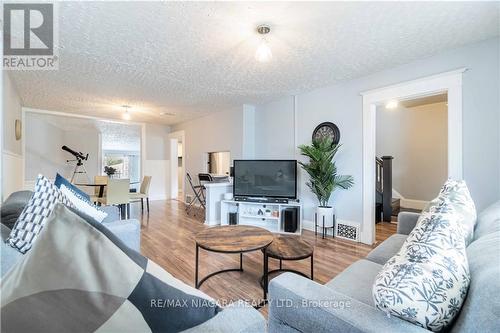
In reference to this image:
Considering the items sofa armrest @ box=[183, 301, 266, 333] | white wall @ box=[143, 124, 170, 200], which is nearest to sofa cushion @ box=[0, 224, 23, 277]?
sofa armrest @ box=[183, 301, 266, 333]

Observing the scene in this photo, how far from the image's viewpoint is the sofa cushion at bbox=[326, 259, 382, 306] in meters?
1.16

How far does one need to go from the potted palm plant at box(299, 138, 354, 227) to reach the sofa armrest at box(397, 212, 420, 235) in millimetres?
1194

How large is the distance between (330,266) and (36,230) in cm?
248

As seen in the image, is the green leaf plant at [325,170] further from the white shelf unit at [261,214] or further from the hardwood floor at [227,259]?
the hardwood floor at [227,259]

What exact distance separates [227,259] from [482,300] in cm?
232

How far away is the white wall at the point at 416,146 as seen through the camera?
5047 mm

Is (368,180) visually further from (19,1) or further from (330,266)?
(19,1)

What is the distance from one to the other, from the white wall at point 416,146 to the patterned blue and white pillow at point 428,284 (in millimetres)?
5507

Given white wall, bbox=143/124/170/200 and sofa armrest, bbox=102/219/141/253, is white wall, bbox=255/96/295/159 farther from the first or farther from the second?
white wall, bbox=143/124/170/200

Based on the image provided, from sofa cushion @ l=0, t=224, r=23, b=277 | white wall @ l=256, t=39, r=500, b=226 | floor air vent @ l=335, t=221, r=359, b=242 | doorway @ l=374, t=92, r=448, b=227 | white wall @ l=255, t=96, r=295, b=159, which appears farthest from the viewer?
doorway @ l=374, t=92, r=448, b=227

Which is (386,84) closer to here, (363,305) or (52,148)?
(363,305)

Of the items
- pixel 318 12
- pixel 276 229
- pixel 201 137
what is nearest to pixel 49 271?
pixel 318 12

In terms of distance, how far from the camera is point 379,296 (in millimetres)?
729

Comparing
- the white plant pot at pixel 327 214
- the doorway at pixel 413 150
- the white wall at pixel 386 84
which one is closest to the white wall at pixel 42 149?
the white wall at pixel 386 84
